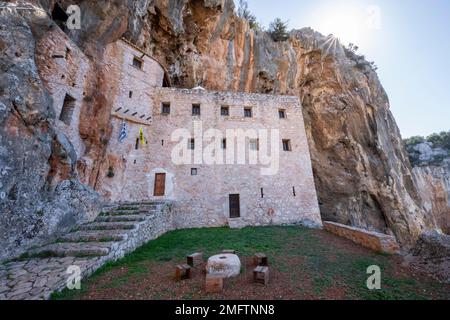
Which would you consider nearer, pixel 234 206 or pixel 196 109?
pixel 234 206

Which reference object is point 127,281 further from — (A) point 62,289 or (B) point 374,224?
(B) point 374,224

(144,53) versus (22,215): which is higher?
(144,53)

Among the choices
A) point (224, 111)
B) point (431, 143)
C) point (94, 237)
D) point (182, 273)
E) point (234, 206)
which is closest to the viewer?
point (182, 273)

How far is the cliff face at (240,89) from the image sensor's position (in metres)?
6.37

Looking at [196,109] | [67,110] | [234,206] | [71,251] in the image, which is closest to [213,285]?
[71,251]

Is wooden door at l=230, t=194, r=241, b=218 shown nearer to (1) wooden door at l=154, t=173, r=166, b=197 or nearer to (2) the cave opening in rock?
(1) wooden door at l=154, t=173, r=166, b=197

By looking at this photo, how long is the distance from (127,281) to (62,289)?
3.88 feet

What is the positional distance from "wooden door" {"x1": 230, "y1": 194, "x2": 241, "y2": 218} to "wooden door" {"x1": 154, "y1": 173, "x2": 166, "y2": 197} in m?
4.19

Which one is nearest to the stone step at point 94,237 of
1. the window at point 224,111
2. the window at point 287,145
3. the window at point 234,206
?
the window at point 234,206

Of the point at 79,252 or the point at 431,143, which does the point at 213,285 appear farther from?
the point at 431,143

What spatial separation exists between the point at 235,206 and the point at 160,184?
4778mm

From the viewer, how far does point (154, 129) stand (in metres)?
12.3

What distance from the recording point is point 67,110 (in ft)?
26.9
